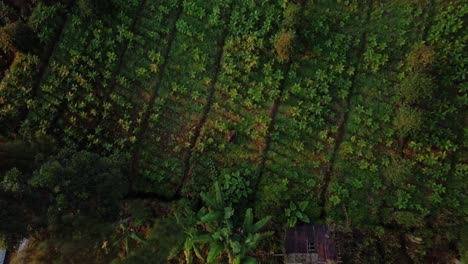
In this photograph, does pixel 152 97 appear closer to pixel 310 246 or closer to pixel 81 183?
pixel 81 183

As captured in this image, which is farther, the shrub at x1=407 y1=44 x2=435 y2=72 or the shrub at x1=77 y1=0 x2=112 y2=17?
the shrub at x1=77 y1=0 x2=112 y2=17

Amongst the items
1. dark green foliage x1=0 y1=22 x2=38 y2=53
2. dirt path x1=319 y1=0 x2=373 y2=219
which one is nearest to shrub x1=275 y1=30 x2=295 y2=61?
dirt path x1=319 y1=0 x2=373 y2=219

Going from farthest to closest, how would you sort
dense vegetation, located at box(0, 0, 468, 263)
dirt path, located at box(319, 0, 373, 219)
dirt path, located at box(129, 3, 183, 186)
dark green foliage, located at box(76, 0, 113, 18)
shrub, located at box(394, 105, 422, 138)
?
1. dirt path, located at box(129, 3, 183, 186)
2. dark green foliage, located at box(76, 0, 113, 18)
3. dirt path, located at box(319, 0, 373, 219)
4. dense vegetation, located at box(0, 0, 468, 263)
5. shrub, located at box(394, 105, 422, 138)

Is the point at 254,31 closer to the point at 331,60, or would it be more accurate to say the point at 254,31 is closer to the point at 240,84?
the point at 240,84

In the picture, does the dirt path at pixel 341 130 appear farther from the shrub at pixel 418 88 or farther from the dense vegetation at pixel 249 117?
the shrub at pixel 418 88

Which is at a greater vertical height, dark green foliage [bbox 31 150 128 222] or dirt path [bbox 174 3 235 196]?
dirt path [bbox 174 3 235 196]

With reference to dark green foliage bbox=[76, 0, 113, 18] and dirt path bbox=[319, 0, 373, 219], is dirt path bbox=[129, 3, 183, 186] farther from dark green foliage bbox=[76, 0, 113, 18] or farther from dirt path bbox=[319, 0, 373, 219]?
dirt path bbox=[319, 0, 373, 219]

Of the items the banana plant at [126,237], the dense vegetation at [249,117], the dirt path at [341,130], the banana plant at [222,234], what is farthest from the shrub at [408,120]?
the banana plant at [126,237]

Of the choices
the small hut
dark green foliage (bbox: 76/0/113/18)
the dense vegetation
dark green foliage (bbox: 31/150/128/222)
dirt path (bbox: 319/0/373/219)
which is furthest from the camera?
dark green foliage (bbox: 76/0/113/18)
